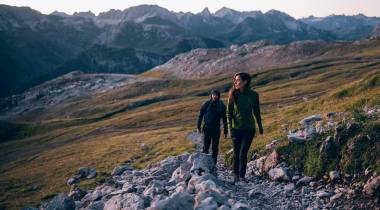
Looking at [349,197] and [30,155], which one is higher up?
[349,197]

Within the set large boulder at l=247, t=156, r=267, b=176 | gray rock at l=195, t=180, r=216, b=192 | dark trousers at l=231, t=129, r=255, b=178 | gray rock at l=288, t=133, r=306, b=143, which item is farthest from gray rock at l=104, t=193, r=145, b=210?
gray rock at l=288, t=133, r=306, b=143

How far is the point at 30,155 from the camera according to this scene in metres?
72.6

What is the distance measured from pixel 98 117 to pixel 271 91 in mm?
45237

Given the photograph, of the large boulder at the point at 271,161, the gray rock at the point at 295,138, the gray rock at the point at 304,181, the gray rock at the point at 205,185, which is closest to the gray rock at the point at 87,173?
the large boulder at the point at 271,161

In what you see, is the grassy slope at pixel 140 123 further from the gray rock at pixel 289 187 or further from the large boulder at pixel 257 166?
the gray rock at pixel 289 187

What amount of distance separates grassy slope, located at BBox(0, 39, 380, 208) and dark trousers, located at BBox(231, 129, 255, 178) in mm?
5510

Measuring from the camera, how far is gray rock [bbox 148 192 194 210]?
14629 mm

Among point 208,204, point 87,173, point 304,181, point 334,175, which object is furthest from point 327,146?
point 87,173

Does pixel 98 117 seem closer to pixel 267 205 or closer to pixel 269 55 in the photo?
pixel 269 55

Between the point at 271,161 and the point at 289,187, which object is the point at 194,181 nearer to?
the point at 289,187

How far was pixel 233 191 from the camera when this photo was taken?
17344 millimetres

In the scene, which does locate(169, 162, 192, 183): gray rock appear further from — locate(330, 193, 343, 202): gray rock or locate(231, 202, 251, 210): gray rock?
locate(330, 193, 343, 202): gray rock

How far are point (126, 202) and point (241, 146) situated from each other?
4.99 metres

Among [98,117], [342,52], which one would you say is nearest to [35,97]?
[98,117]
